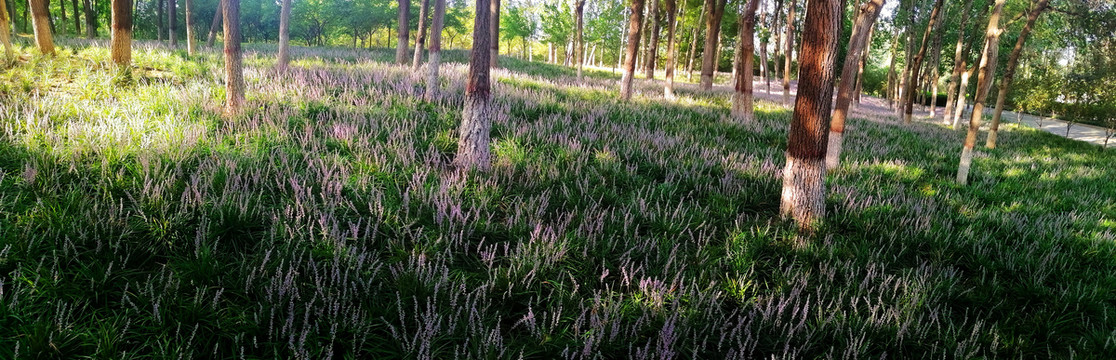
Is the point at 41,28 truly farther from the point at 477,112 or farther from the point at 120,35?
the point at 477,112

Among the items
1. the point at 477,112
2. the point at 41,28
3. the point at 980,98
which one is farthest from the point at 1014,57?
the point at 41,28

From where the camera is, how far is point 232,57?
238 inches

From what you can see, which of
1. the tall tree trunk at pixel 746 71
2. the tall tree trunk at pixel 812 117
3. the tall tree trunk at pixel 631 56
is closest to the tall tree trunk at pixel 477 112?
the tall tree trunk at pixel 812 117

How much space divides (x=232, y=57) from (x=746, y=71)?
30.4 feet

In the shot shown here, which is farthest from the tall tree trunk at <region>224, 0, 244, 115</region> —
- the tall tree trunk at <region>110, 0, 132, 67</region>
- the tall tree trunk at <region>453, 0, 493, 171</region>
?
the tall tree trunk at <region>110, 0, 132, 67</region>

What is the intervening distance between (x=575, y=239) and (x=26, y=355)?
2.82 m

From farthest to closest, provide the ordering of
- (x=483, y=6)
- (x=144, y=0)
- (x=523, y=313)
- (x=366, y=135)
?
(x=144, y=0) → (x=366, y=135) → (x=483, y=6) → (x=523, y=313)

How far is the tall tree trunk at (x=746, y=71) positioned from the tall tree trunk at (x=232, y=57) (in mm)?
8873

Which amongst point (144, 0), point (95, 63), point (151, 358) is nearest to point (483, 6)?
point (151, 358)

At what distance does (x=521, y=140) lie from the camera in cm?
630

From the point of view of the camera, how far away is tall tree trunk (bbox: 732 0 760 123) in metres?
10.7

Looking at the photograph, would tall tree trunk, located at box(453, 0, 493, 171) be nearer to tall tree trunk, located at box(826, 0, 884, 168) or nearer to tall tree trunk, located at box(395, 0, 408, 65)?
tall tree trunk, located at box(826, 0, 884, 168)

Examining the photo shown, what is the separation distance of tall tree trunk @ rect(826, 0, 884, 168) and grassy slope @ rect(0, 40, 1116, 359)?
2.55 ft

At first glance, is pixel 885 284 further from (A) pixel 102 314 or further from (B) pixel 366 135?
(B) pixel 366 135
